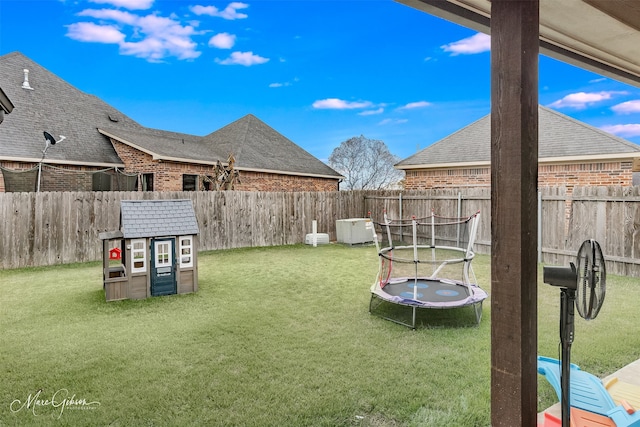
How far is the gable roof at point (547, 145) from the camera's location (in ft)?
30.9

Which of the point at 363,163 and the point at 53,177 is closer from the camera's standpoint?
the point at 53,177

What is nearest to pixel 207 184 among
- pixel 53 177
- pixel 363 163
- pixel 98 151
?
pixel 98 151

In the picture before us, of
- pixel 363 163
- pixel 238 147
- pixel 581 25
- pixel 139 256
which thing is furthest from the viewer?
pixel 363 163

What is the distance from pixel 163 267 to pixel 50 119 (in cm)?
1033

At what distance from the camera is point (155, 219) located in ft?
18.1

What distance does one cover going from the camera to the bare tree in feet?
65.7

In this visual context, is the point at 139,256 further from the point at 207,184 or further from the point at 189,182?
the point at 207,184

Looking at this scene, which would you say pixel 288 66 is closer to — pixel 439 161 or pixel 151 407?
pixel 439 161

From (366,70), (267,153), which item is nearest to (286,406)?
(267,153)

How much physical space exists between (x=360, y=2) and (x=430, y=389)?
37.4 feet

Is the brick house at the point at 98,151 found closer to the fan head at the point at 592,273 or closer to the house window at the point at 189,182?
the house window at the point at 189,182

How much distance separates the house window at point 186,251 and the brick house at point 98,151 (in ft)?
21.7

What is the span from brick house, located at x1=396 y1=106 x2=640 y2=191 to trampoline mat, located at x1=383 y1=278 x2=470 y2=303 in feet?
17.6

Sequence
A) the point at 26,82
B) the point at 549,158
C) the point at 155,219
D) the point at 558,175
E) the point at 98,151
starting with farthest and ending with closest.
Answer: the point at 26,82, the point at 98,151, the point at 558,175, the point at 549,158, the point at 155,219
